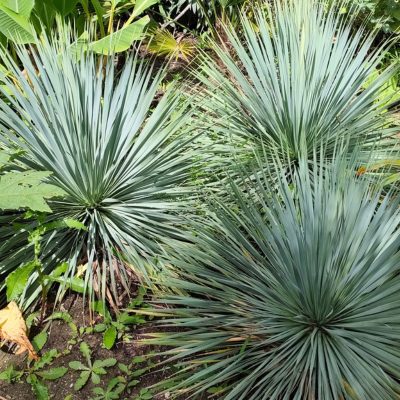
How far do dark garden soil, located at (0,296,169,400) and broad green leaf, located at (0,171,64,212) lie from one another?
62 centimetres

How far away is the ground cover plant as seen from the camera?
1.96 meters

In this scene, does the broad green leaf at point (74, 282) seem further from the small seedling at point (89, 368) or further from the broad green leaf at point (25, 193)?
the broad green leaf at point (25, 193)

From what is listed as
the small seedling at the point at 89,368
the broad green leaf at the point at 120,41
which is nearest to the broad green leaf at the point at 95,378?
the small seedling at the point at 89,368

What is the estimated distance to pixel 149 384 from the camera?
221 centimetres

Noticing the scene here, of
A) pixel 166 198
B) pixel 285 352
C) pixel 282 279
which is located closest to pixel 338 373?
pixel 285 352

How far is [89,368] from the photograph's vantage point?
2.27 metres

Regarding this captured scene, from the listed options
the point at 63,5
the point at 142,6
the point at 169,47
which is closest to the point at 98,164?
the point at 63,5

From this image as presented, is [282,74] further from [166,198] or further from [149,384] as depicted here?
[149,384]

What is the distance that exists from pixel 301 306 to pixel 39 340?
1.15 meters

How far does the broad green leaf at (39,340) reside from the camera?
235 cm

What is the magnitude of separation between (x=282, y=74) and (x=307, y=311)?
1582 mm

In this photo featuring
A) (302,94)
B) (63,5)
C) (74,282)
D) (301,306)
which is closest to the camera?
(301,306)

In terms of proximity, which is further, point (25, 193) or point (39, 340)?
point (39, 340)

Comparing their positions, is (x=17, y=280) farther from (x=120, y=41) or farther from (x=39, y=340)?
(x=120, y=41)
